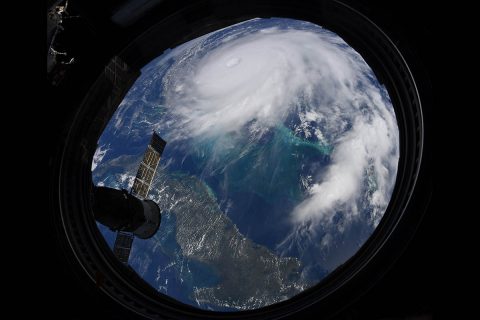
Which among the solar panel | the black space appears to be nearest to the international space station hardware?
the solar panel

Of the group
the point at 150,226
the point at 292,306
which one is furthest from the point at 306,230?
the point at 292,306

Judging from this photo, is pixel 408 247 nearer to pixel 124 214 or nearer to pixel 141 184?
pixel 124 214

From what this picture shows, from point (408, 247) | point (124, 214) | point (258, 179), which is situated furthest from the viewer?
point (258, 179)

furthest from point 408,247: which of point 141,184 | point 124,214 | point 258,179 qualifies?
point 258,179

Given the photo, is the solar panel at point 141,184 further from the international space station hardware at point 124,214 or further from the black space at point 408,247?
the black space at point 408,247

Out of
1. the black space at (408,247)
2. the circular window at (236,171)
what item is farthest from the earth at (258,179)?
the black space at (408,247)

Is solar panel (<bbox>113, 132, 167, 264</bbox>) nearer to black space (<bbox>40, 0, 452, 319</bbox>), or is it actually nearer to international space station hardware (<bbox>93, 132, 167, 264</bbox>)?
international space station hardware (<bbox>93, 132, 167, 264</bbox>)

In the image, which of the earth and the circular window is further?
the earth

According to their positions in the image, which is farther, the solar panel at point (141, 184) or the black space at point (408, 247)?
the solar panel at point (141, 184)

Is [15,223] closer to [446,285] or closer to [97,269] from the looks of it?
[97,269]
